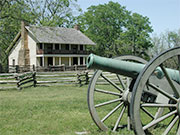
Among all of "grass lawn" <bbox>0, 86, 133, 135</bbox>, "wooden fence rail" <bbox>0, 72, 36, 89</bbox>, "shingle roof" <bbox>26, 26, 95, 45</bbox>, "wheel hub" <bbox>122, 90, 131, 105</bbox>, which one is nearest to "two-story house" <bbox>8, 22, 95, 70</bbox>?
"shingle roof" <bbox>26, 26, 95, 45</bbox>

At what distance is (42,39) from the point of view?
39656 mm

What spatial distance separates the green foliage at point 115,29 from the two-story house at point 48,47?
6.43 meters

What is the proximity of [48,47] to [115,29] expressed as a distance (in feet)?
50.1

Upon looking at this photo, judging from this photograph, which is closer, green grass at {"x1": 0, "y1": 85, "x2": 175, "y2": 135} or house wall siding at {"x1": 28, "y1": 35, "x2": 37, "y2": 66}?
green grass at {"x1": 0, "y1": 85, "x2": 175, "y2": 135}

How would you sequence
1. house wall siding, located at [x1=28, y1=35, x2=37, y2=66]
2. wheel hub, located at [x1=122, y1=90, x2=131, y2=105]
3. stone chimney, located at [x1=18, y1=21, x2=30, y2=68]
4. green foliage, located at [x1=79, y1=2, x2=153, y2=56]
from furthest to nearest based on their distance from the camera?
1. green foliage, located at [x1=79, y1=2, x2=153, y2=56]
2. stone chimney, located at [x1=18, y1=21, x2=30, y2=68]
3. house wall siding, located at [x1=28, y1=35, x2=37, y2=66]
4. wheel hub, located at [x1=122, y1=90, x2=131, y2=105]

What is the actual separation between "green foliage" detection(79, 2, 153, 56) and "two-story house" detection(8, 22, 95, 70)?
6.43m

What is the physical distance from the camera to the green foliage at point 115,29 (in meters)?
50.0

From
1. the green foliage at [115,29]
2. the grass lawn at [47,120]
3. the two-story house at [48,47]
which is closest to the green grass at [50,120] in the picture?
the grass lawn at [47,120]

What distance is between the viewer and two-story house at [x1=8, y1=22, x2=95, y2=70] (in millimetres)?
40781

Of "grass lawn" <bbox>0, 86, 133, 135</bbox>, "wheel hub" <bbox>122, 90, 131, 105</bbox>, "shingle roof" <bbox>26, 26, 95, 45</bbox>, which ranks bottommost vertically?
"grass lawn" <bbox>0, 86, 133, 135</bbox>

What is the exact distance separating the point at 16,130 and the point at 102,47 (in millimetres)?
46595

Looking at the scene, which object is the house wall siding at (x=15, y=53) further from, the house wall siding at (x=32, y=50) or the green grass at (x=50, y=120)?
the green grass at (x=50, y=120)

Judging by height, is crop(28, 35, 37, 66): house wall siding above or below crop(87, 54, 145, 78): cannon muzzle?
above

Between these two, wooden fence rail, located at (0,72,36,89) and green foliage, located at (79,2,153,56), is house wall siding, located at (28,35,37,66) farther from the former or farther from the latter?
wooden fence rail, located at (0,72,36,89)
